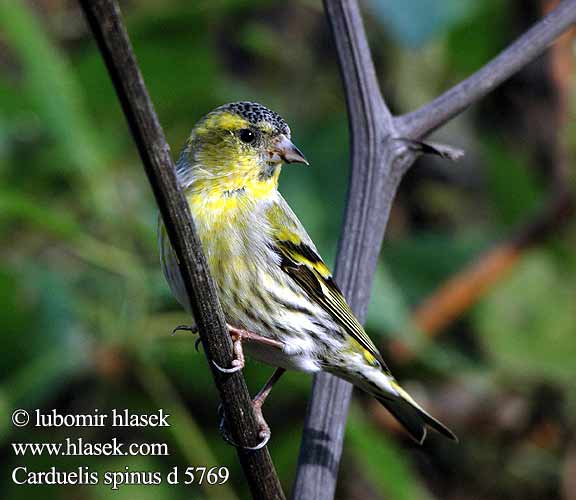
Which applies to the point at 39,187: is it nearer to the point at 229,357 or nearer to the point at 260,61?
the point at 260,61

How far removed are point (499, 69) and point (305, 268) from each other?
0.53 metres

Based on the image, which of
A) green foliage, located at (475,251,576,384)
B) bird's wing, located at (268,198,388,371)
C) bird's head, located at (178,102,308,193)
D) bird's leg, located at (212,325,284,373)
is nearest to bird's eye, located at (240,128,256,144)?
bird's head, located at (178,102,308,193)

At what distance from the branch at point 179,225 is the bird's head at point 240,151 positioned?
1.92 feet

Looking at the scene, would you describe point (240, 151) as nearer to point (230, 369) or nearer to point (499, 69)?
point (499, 69)

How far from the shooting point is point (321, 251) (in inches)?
108

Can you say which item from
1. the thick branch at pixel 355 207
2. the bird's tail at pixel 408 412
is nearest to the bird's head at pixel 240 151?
the thick branch at pixel 355 207

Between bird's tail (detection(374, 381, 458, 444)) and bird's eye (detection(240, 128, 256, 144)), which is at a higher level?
bird's eye (detection(240, 128, 256, 144))

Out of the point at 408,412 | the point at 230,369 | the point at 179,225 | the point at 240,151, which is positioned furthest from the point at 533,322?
the point at 179,225

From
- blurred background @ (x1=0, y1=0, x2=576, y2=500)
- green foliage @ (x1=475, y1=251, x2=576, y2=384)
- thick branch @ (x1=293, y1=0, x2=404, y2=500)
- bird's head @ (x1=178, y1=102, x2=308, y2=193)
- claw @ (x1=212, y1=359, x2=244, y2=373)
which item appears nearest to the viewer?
claw @ (x1=212, y1=359, x2=244, y2=373)

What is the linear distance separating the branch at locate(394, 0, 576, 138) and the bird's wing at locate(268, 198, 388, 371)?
0.32 metres

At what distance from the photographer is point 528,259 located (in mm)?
3482

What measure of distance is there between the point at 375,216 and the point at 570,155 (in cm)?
198

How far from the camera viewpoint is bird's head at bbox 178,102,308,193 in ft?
6.07

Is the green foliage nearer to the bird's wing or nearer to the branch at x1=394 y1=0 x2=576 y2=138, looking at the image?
the bird's wing
